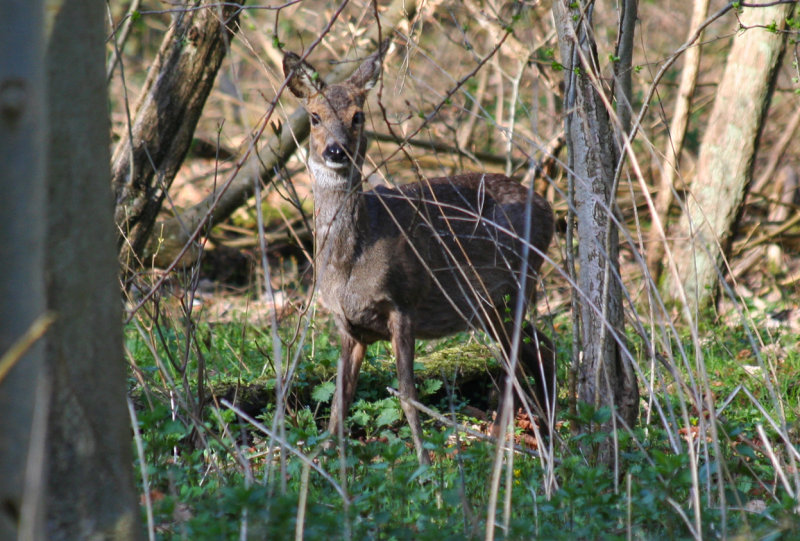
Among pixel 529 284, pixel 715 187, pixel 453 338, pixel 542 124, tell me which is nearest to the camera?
pixel 529 284

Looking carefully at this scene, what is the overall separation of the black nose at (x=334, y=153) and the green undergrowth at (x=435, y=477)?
3.82 ft

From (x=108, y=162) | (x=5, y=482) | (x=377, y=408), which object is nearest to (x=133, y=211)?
(x=377, y=408)

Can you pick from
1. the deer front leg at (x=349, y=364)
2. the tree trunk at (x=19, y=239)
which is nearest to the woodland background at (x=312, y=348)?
Result: the tree trunk at (x=19, y=239)

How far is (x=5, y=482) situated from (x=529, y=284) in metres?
4.11

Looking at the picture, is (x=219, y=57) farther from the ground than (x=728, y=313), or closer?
farther from the ground

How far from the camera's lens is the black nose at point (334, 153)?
16.5 ft

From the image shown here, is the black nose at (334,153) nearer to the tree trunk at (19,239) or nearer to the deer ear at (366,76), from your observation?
the deer ear at (366,76)

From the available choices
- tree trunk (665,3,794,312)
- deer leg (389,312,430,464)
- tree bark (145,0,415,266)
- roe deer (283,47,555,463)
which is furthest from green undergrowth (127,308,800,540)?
tree bark (145,0,415,266)

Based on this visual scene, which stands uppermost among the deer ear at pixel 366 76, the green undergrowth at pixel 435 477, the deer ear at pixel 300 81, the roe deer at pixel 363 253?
the deer ear at pixel 366 76

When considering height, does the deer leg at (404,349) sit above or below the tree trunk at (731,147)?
below

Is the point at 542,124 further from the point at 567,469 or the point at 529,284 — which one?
the point at 567,469

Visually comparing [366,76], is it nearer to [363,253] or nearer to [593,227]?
[363,253]

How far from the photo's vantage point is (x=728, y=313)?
716cm

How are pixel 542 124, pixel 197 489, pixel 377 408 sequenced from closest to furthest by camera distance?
pixel 197 489 → pixel 377 408 → pixel 542 124
